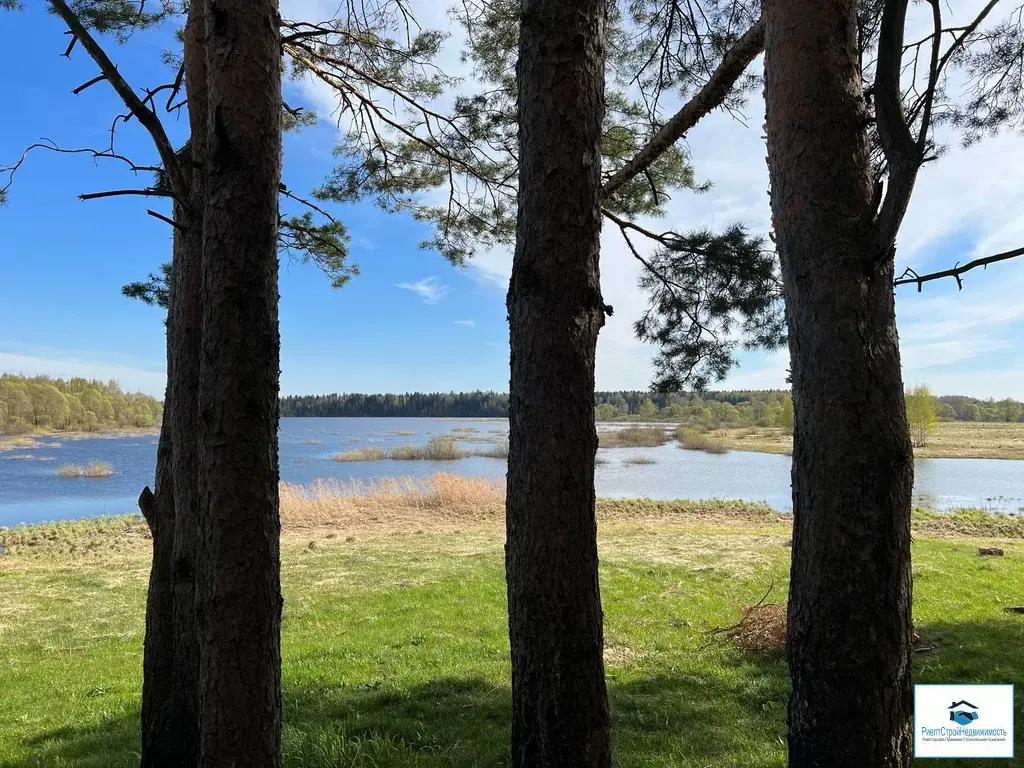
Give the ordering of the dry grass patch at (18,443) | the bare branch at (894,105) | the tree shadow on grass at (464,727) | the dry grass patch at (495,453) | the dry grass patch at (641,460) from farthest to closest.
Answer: the dry grass patch at (18,443), the dry grass patch at (641,460), the dry grass patch at (495,453), the tree shadow on grass at (464,727), the bare branch at (894,105)

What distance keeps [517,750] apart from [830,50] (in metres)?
2.64

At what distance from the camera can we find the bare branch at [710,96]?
319 centimetres

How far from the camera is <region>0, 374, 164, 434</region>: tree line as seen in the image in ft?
185

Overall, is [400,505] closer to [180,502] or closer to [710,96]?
[180,502]

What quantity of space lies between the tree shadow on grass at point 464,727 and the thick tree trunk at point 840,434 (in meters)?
1.17

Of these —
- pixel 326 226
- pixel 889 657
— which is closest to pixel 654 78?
pixel 326 226

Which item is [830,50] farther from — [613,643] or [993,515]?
[993,515]

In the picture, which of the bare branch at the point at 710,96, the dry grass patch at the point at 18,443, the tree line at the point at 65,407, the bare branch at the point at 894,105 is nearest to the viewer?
the bare branch at the point at 894,105

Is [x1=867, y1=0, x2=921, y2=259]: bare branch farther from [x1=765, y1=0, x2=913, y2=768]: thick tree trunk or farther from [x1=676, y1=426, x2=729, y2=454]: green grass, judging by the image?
[x1=676, y1=426, x2=729, y2=454]: green grass

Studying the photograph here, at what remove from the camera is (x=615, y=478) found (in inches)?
1026

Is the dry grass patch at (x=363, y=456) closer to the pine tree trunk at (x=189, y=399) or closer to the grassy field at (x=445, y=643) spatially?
the grassy field at (x=445, y=643)

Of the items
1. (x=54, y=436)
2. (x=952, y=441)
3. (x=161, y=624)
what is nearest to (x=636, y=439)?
(x=952, y=441)

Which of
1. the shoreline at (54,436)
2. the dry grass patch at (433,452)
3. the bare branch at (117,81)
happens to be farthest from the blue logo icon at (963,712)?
the shoreline at (54,436)

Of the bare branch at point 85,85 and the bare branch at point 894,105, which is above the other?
the bare branch at point 85,85
